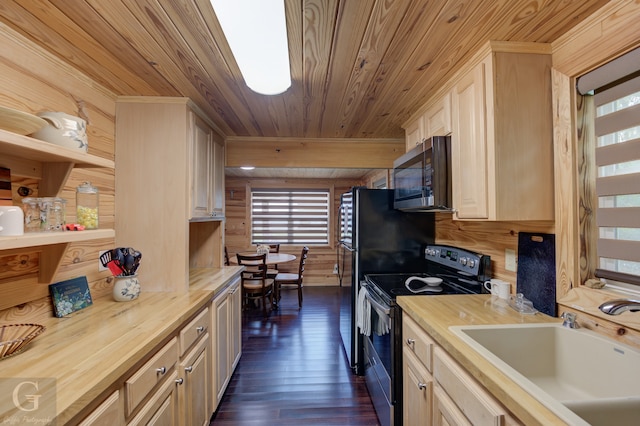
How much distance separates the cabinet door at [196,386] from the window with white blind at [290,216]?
148 inches

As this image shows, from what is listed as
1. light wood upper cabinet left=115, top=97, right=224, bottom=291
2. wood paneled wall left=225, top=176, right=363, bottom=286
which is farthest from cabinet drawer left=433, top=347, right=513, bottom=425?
wood paneled wall left=225, top=176, right=363, bottom=286

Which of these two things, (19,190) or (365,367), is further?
(365,367)

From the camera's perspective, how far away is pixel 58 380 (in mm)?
823

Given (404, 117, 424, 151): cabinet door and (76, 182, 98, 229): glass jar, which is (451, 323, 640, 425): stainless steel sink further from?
(76, 182, 98, 229): glass jar

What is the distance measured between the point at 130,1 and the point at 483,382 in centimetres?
178

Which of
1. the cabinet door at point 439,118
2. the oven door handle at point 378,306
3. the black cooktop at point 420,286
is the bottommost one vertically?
the oven door handle at point 378,306

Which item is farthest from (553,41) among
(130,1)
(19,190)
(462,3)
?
(19,190)

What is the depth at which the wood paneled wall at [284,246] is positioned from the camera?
17.6 feet

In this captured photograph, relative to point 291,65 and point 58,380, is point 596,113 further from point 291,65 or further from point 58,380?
point 58,380

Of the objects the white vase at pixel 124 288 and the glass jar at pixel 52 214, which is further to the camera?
the white vase at pixel 124 288

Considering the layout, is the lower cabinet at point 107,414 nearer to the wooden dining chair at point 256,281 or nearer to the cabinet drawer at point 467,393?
the cabinet drawer at point 467,393

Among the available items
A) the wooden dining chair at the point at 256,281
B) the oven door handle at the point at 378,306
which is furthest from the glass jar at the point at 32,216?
the wooden dining chair at the point at 256,281

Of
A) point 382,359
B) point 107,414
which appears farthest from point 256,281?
point 107,414

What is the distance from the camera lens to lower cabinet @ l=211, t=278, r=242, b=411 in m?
1.86
